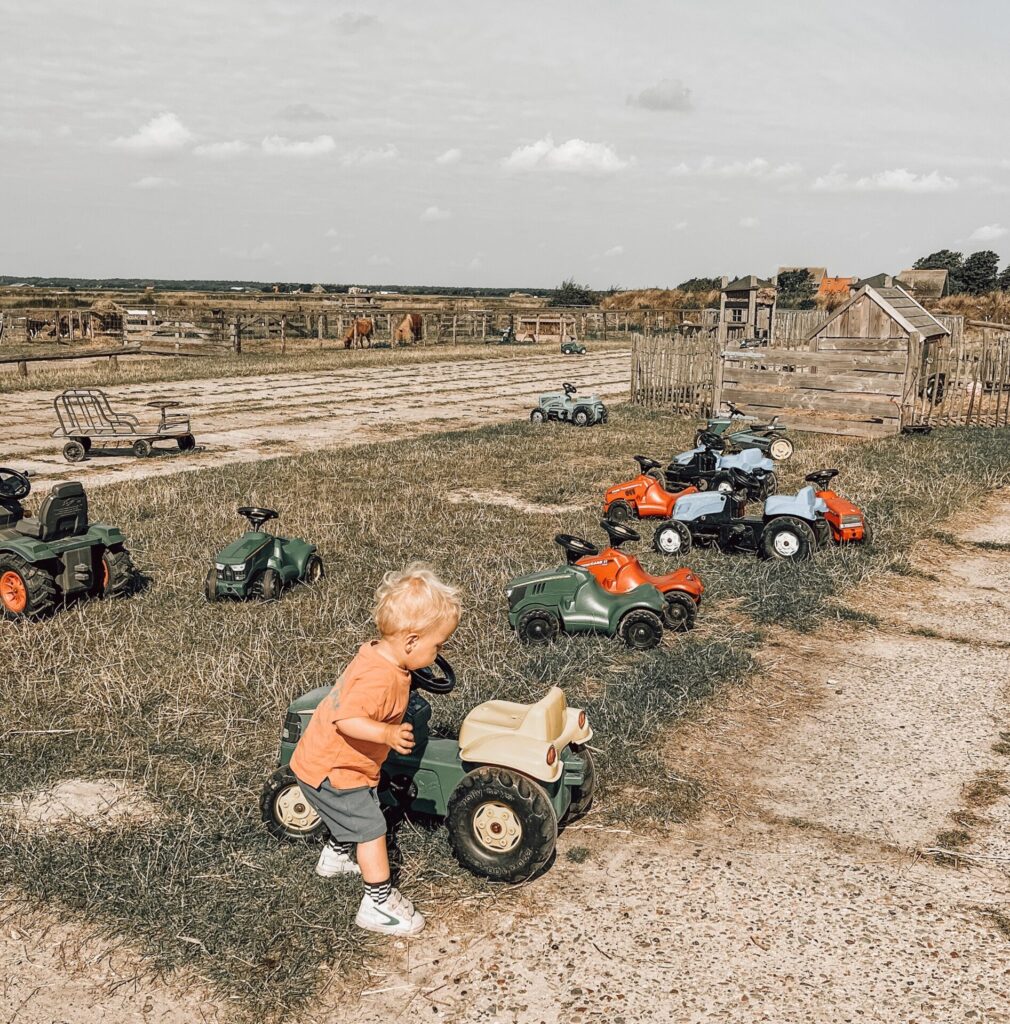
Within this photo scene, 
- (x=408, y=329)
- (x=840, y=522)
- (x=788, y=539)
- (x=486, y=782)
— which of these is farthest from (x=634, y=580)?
(x=408, y=329)

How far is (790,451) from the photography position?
13430mm

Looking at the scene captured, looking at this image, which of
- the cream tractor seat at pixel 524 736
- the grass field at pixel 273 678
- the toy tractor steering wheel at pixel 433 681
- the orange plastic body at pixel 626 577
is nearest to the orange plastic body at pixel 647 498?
the grass field at pixel 273 678

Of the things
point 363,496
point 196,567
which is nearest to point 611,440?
point 363,496

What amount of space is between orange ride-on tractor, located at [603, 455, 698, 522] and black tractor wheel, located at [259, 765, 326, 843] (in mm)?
5906

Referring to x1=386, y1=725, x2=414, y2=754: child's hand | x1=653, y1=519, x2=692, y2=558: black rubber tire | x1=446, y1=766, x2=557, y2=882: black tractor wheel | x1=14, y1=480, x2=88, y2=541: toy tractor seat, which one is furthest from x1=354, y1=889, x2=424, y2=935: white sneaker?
x1=653, y1=519, x2=692, y2=558: black rubber tire

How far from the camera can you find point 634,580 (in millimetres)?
6355

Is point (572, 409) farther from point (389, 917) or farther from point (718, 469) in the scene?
point (389, 917)

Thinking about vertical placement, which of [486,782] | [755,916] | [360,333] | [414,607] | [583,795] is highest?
[360,333]

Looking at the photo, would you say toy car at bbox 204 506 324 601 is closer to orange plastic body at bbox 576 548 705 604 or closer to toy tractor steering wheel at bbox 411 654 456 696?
orange plastic body at bbox 576 548 705 604

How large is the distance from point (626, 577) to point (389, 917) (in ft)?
10.9

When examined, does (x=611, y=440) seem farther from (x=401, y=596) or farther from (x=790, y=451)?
(x=401, y=596)

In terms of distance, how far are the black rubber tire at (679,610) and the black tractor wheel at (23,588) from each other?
417cm

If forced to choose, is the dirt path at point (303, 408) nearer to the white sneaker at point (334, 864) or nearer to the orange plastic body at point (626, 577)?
the orange plastic body at point (626, 577)

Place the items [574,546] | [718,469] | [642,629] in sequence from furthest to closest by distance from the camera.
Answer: [718,469] → [574,546] → [642,629]
